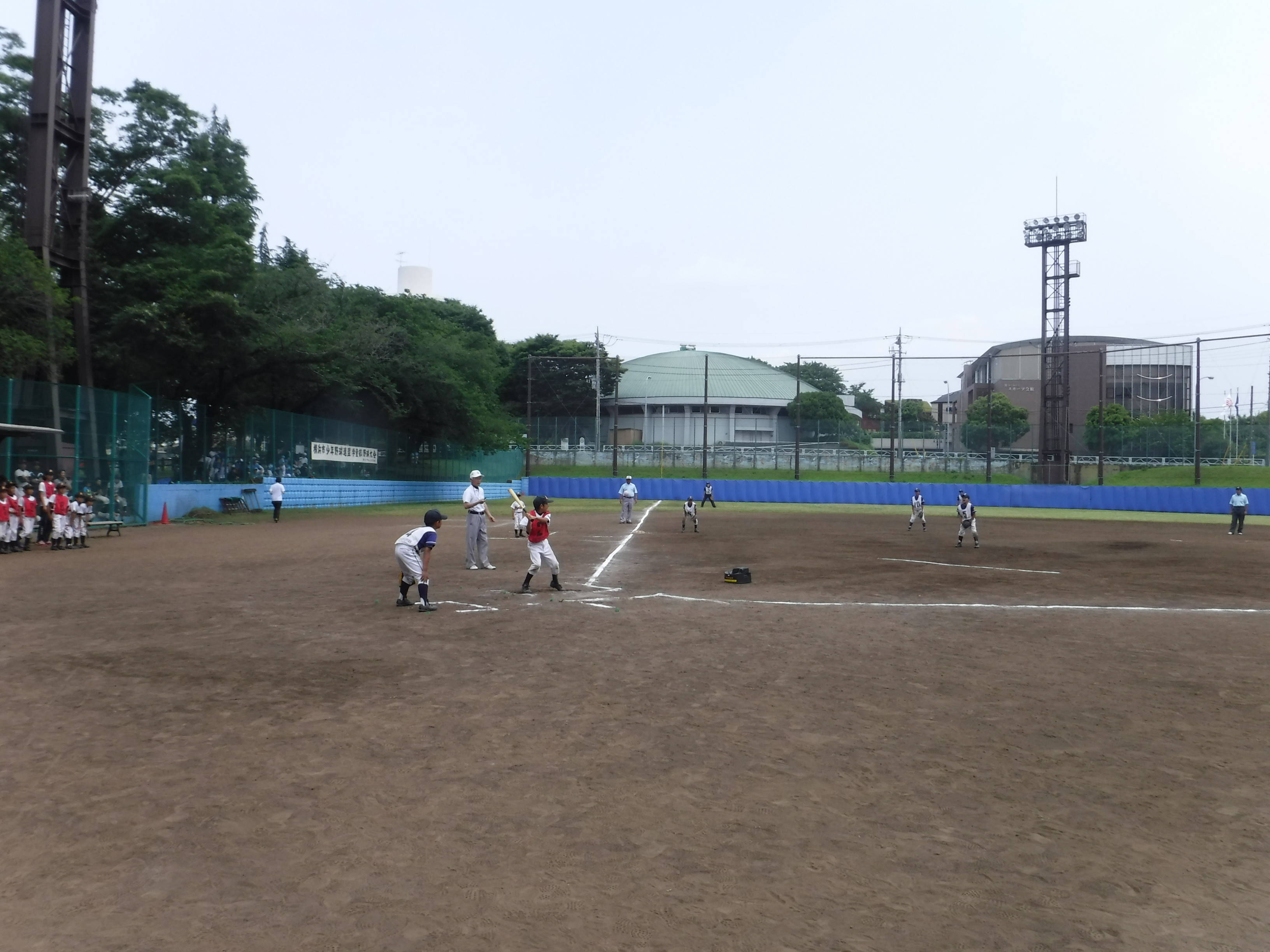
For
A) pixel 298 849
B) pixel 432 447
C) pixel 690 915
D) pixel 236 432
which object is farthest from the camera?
pixel 432 447

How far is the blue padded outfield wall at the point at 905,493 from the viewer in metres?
53.9

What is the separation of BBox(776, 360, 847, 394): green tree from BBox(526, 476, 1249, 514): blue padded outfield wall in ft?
136

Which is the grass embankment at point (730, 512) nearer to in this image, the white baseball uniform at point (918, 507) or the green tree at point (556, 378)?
the white baseball uniform at point (918, 507)

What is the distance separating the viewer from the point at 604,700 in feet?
26.0

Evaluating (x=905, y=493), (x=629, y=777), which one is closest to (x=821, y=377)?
(x=905, y=493)

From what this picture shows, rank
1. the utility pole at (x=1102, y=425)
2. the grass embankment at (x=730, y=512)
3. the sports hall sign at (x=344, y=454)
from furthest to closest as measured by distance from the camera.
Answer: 1. the utility pole at (x=1102, y=425)
2. the sports hall sign at (x=344, y=454)
3. the grass embankment at (x=730, y=512)

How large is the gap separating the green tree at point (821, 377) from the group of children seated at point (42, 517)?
86.8 m

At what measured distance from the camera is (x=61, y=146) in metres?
29.4

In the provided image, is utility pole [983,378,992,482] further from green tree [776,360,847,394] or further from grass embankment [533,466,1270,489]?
green tree [776,360,847,394]

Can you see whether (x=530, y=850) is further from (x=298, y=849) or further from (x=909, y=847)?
(x=909, y=847)

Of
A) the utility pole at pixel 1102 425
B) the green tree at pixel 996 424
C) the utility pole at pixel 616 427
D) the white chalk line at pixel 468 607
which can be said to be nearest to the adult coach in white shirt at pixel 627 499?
the white chalk line at pixel 468 607

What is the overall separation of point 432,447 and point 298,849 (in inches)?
2067

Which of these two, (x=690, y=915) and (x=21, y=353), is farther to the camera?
(x=21, y=353)

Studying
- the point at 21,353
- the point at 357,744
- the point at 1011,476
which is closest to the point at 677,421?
the point at 1011,476
